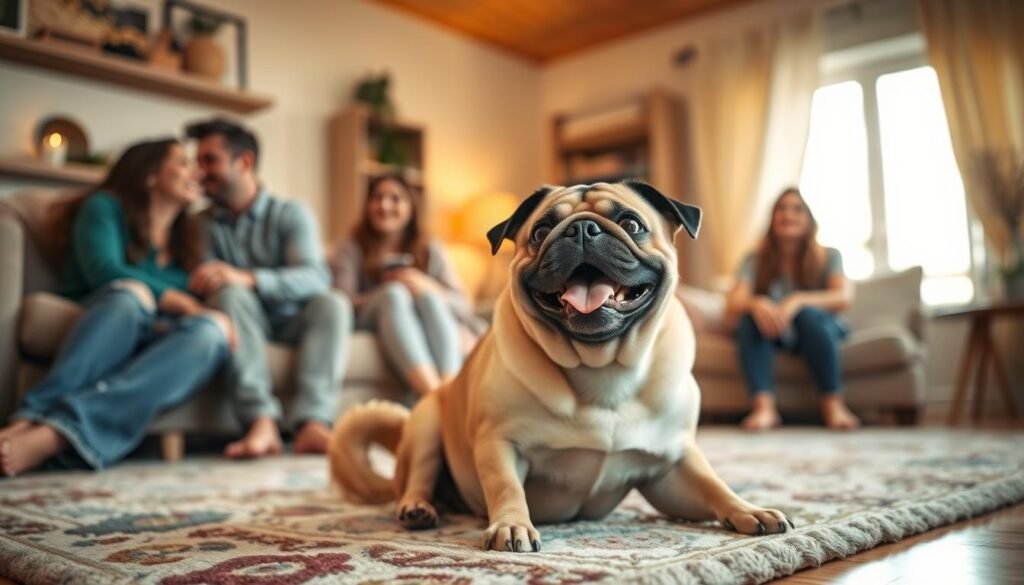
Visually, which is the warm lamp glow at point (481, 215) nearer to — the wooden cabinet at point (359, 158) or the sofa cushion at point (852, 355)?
the wooden cabinet at point (359, 158)

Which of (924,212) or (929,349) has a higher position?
(924,212)

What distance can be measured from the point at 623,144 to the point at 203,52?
2.76m

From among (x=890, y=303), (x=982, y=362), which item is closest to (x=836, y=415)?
(x=890, y=303)

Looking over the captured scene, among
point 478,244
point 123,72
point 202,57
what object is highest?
point 202,57

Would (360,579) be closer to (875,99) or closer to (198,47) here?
(198,47)

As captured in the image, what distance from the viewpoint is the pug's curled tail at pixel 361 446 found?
56.6 inches

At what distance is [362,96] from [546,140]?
5.65 feet

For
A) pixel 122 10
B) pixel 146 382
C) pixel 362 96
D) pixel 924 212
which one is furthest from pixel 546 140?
pixel 146 382

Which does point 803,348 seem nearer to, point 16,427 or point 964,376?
point 964,376

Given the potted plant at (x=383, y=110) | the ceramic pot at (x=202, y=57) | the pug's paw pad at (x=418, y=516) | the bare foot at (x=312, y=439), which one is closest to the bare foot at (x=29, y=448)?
the bare foot at (x=312, y=439)

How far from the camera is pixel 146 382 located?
216cm

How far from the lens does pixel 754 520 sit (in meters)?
1.00

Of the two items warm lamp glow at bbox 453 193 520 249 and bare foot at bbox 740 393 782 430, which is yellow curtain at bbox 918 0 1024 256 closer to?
bare foot at bbox 740 393 782 430

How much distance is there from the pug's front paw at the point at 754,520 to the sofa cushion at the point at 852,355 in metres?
2.40
